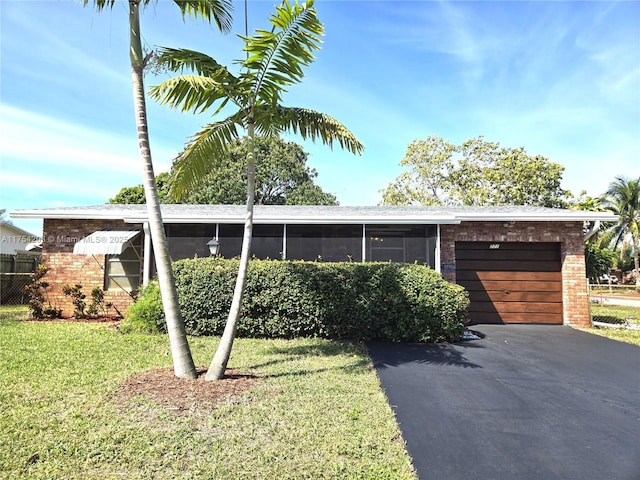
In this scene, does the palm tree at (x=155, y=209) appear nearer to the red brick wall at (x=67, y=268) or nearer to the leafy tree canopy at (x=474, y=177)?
the red brick wall at (x=67, y=268)

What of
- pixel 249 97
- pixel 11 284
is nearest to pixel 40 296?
pixel 11 284

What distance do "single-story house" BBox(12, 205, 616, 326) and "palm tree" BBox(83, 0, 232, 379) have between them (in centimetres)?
555

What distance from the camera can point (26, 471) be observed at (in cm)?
315

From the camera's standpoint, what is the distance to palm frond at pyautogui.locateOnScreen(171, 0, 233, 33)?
5551 millimetres

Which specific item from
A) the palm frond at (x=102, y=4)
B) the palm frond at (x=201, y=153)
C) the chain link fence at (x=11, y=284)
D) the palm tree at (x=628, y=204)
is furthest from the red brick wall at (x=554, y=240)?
the palm tree at (x=628, y=204)

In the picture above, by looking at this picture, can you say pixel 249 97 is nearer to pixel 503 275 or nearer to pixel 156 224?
pixel 156 224

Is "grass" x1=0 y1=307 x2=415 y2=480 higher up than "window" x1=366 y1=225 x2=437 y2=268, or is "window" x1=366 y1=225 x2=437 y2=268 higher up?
"window" x1=366 y1=225 x2=437 y2=268

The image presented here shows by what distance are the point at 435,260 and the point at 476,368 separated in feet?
Answer: 15.6

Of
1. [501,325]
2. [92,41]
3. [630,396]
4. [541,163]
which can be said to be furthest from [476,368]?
[541,163]

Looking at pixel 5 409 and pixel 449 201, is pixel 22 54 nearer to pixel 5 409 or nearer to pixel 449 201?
pixel 5 409

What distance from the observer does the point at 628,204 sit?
31.7m

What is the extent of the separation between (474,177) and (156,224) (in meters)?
26.8

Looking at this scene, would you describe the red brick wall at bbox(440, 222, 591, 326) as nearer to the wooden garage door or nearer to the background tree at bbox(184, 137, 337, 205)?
the wooden garage door

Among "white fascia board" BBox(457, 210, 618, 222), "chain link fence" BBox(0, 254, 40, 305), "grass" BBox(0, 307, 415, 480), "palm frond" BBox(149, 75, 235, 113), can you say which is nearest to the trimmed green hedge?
"grass" BBox(0, 307, 415, 480)
